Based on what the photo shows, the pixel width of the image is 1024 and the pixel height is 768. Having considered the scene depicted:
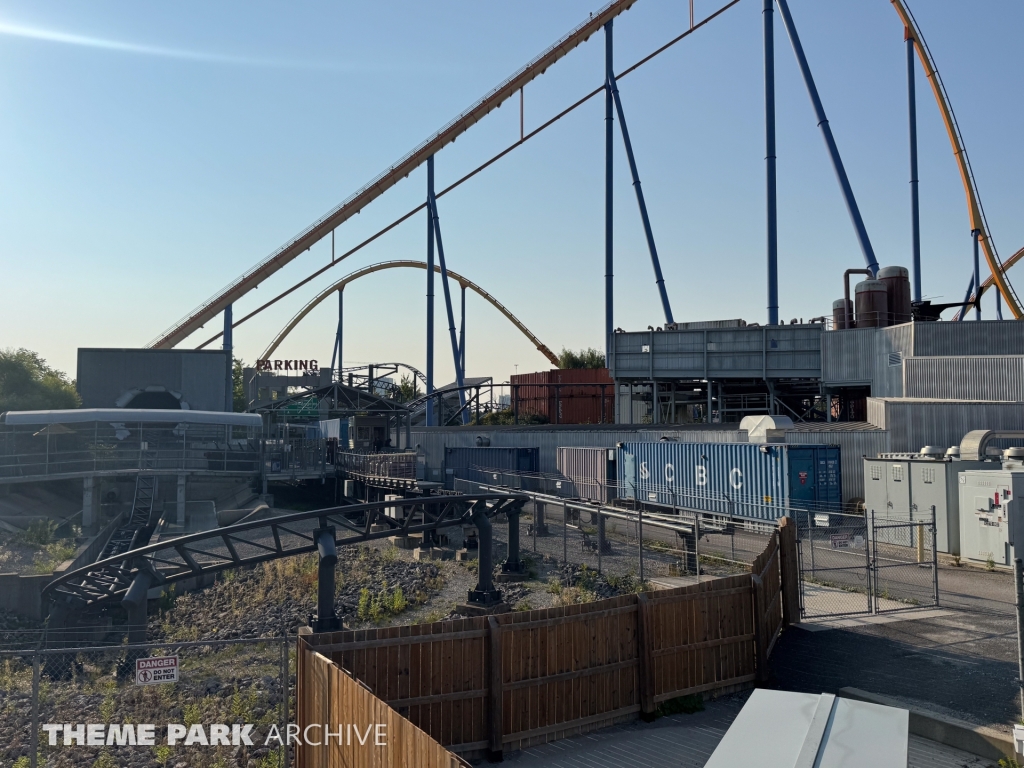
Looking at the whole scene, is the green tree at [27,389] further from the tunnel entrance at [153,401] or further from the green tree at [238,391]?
the green tree at [238,391]

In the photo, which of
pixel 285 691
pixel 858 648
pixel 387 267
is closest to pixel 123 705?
pixel 285 691

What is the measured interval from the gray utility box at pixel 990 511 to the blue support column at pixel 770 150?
81.1ft

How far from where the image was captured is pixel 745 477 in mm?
26719

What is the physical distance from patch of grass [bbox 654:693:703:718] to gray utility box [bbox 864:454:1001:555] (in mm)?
11186

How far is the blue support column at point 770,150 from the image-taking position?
4222 cm

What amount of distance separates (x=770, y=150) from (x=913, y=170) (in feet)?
27.0

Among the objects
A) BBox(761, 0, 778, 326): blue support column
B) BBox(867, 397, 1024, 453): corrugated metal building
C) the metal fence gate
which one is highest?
BBox(761, 0, 778, 326): blue support column

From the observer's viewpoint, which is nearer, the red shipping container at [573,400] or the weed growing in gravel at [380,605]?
the weed growing in gravel at [380,605]

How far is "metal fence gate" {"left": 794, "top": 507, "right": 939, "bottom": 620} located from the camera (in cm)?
1497

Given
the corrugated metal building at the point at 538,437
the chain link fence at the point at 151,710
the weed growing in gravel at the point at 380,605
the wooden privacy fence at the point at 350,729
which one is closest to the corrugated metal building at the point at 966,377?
the corrugated metal building at the point at 538,437

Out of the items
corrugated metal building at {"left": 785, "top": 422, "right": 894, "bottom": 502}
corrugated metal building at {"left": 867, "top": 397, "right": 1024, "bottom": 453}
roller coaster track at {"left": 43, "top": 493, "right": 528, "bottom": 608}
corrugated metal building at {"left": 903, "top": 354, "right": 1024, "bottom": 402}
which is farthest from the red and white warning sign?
corrugated metal building at {"left": 903, "top": 354, "right": 1024, "bottom": 402}

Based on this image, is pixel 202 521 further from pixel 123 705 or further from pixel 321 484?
pixel 123 705

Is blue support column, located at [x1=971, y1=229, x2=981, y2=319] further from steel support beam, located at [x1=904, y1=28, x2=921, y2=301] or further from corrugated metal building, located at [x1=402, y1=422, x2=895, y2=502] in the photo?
corrugated metal building, located at [x1=402, y1=422, x2=895, y2=502]

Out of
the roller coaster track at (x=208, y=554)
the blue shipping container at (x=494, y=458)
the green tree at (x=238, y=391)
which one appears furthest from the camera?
the green tree at (x=238, y=391)
